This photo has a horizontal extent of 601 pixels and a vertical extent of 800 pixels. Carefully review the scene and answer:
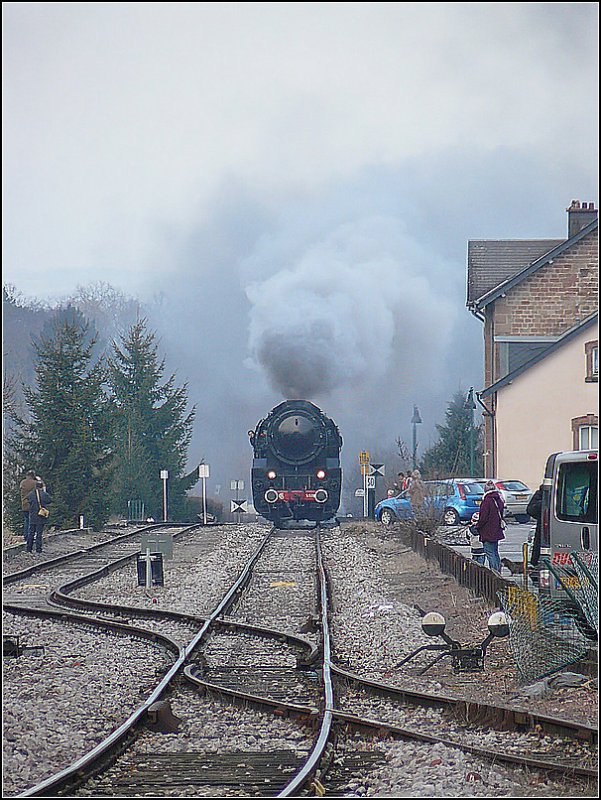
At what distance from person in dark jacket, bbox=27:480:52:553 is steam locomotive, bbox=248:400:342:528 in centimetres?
796

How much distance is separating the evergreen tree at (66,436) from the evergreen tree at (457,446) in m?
8.17

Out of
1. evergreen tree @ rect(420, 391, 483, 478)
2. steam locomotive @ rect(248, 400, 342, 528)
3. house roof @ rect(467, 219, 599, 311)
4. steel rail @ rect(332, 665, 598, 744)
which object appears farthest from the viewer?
steam locomotive @ rect(248, 400, 342, 528)

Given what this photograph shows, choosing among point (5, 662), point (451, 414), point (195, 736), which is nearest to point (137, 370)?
point (451, 414)

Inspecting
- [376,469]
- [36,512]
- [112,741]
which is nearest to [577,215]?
[376,469]

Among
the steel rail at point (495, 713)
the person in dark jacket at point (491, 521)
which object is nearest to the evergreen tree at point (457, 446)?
the person in dark jacket at point (491, 521)

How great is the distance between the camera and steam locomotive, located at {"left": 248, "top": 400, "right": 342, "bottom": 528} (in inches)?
1083

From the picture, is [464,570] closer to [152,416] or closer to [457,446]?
[457,446]

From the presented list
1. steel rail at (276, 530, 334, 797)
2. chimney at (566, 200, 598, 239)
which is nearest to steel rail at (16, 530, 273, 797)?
steel rail at (276, 530, 334, 797)

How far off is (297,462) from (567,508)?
1766cm

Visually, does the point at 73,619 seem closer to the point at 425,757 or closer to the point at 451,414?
the point at 425,757

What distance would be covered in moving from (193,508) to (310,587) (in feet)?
81.6

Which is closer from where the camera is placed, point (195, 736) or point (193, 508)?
point (195, 736)

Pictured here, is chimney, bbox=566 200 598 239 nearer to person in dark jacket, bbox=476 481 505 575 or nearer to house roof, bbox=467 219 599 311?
house roof, bbox=467 219 599 311

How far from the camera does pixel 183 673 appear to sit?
29.5ft
